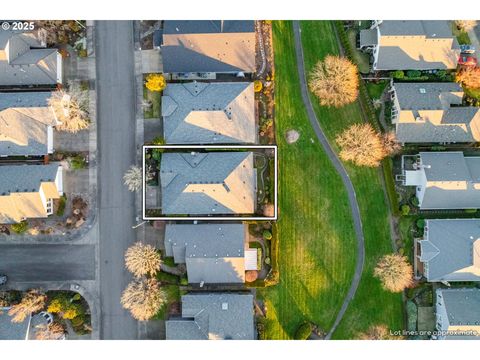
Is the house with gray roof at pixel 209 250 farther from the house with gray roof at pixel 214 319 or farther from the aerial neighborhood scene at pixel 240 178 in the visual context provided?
the house with gray roof at pixel 214 319

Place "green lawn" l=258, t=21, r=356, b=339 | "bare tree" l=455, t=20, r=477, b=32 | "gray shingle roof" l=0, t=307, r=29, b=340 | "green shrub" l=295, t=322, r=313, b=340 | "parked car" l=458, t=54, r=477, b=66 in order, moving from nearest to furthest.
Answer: "gray shingle roof" l=0, t=307, r=29, b=340 < "green shrub" l=295, t=322, r=313, b=340 < "parked car" l=458, t=54, r=477, b=66 < "bare tree" l=455, t=20, r=477, b=32 < "green lawn" l=258, t=21, r=356, b=339

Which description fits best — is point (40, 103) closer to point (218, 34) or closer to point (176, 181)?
point (176, 181)

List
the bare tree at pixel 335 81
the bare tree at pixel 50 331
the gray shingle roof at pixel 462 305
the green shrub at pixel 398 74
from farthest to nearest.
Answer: the green shrub at pixel 398 74
the bare tree at pixel 335 81
the bare tree at pixel 50 331
the gray shingle roof at pixel 462 305

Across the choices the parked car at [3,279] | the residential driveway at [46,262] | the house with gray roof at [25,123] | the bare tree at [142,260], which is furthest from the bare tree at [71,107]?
the parked car at [3,279]

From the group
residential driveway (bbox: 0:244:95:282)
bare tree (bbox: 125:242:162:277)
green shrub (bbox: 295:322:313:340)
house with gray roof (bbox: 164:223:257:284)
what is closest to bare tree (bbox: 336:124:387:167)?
house with gray roof (bbox: 164:223:257:284)

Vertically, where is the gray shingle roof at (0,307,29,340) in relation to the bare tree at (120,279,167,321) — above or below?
below

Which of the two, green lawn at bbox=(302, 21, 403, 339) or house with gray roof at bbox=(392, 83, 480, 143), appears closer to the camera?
house with gray roof at bbox=(392, 83, 480, 143)

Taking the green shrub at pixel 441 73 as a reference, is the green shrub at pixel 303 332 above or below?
below

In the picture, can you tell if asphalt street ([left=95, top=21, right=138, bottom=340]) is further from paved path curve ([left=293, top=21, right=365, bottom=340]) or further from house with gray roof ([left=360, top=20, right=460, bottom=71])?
house with gray roof ([left=360, top=20, right=460, bottom=71])
